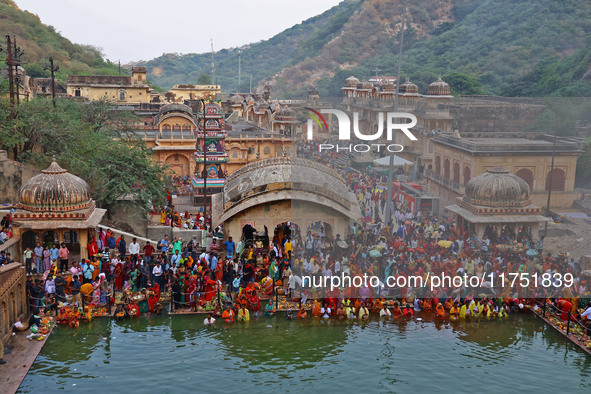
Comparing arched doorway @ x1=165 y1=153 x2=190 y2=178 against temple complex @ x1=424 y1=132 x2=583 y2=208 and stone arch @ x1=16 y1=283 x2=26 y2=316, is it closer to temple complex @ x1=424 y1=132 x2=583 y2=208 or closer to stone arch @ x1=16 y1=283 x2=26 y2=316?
stone arch @ x1=16 y1=283 x2=26 y2=316

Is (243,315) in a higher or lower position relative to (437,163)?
lower

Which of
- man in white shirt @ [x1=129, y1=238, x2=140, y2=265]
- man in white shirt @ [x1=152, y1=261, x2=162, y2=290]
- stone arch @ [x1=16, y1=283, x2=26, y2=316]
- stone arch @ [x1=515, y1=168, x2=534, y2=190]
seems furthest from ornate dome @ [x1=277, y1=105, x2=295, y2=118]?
stone arch @ [x1=16, y1=283, x2=26, y2=316]

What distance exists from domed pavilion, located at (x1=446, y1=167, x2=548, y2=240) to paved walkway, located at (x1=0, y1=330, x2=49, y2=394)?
36.5 ft

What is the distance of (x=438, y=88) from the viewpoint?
33969mm

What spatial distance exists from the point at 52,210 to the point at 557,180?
49.2 feet

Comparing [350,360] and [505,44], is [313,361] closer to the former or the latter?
[350,360]

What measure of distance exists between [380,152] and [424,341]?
502 centimetres

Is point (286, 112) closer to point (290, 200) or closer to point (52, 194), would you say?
point (290, 200)

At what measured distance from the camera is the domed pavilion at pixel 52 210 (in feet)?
61.2

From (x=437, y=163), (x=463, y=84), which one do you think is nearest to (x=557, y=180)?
(x=437, y=163)

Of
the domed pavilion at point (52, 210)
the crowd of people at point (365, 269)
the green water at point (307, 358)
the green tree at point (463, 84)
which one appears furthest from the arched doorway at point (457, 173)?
the green tree at point (463, 84)

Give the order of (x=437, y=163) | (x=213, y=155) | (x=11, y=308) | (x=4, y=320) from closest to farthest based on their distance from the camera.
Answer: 1. (x=4, y=320)
2. (x=11, y=308)
3. (x=437, y=163)
4. (x=213, y=155)

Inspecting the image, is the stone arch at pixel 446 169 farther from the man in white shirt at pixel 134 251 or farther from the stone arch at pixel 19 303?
the stone arch at pixel 19 303

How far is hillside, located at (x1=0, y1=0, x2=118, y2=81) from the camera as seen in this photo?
217ft
